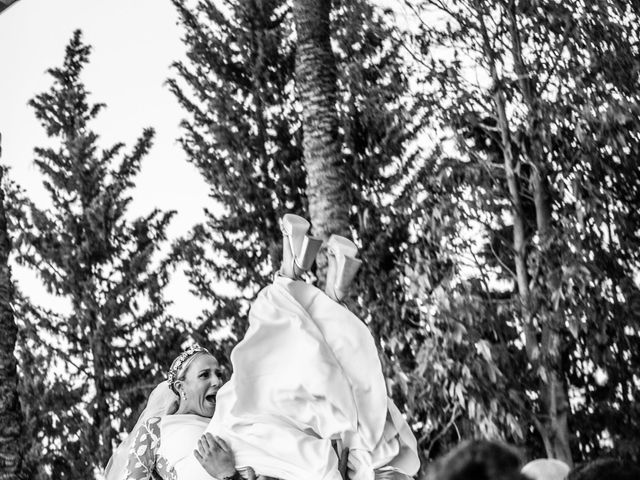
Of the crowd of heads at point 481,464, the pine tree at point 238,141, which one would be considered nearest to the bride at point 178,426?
the crowd of heads at point 481,464

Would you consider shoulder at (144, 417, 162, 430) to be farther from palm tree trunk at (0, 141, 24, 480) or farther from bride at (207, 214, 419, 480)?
palm tree trunk at (0, 141, 24, 480)

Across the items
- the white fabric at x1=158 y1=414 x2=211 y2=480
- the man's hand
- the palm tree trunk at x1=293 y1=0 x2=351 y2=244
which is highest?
the palm tree trunk at x1=293 y1=0 x2=351 y2=244

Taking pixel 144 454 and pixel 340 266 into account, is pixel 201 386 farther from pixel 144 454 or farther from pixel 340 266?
pixel 340 266

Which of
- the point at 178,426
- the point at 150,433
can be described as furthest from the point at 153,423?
the point at 178,426

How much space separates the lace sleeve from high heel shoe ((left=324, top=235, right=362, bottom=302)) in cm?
108

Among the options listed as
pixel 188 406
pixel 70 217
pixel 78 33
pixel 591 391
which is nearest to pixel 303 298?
pixel 188 406

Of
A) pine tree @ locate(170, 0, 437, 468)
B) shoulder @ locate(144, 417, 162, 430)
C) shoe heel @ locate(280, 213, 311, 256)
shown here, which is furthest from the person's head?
pine tree @ locate(170, 0, 437, 468)

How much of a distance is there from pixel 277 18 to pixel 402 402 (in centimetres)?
836

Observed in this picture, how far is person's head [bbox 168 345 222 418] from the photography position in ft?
15.3

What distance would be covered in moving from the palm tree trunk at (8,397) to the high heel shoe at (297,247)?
241 centimetres

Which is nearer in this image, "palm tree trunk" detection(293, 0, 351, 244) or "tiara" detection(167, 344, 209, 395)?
"tiara" detection(167, 344, 209, 395)

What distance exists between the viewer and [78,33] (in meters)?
16.1

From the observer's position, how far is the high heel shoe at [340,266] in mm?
3998

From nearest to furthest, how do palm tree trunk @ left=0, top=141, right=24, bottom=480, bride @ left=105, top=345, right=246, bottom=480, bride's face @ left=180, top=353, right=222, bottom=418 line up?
bride @ left=105, top=345, right=246, bottom=480 < bride's face @ left=180, top=353, right=222, bottom=418 < palm tree trunk @ left=0, top=141, right=24, bottom=480
